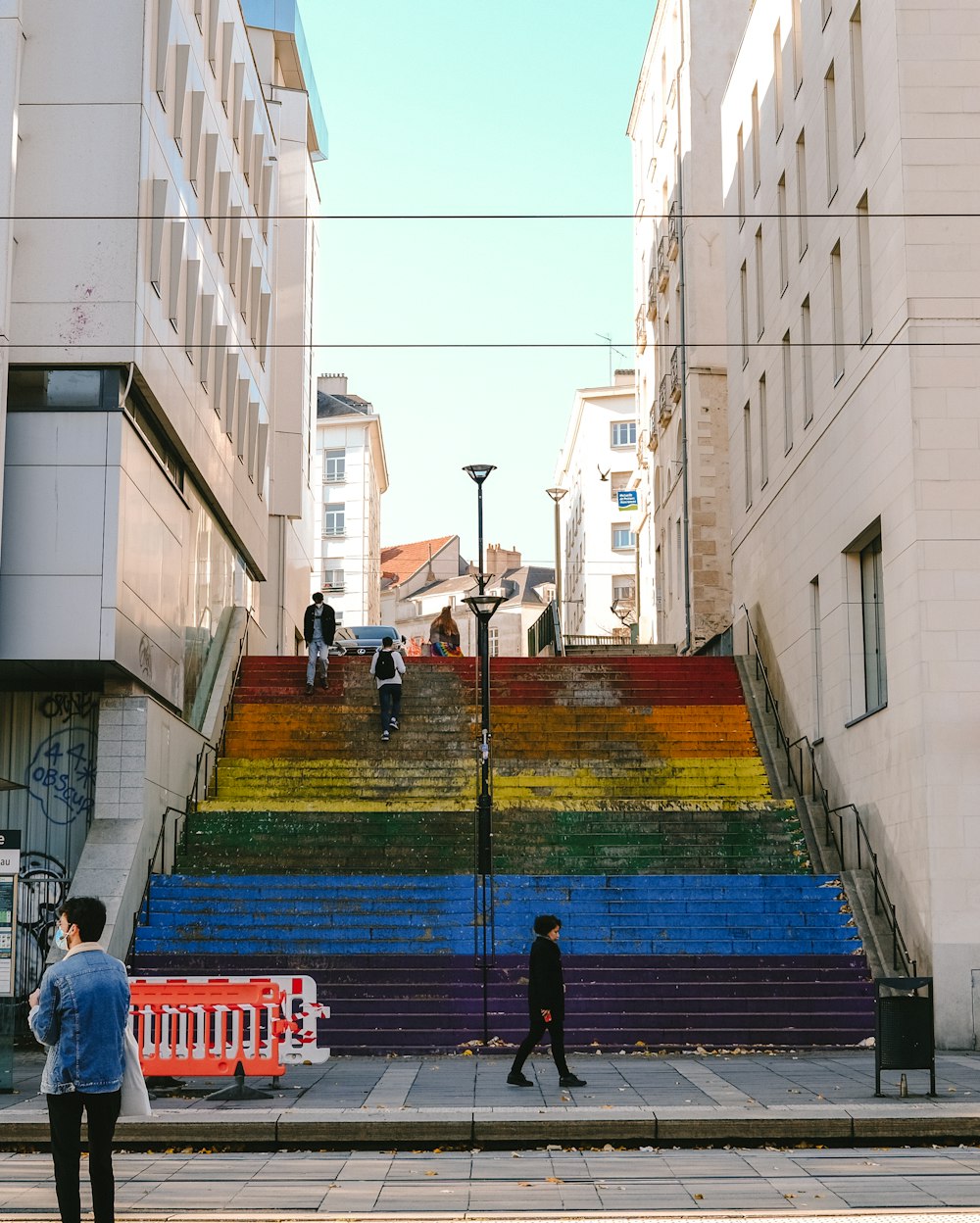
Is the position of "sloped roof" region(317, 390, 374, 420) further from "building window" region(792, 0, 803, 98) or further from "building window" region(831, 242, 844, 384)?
"building window" region(831, 242, 844, 384)

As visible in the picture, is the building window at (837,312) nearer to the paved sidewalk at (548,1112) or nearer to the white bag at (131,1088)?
the paved sidewalk at (548,1112)

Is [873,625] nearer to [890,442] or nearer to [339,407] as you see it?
[890,442]

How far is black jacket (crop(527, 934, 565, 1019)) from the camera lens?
15.1m

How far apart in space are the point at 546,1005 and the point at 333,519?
297 ft

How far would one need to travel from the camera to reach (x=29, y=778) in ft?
72.3

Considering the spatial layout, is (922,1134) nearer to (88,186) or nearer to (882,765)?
(882,765)

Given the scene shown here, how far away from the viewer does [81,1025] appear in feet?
28.5

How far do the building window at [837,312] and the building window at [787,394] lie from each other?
10.5 feet

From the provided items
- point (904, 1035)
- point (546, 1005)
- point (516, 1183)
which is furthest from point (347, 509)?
point (516, 1183)

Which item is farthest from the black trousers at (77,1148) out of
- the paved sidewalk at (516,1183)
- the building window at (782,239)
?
the building window at (782,239)

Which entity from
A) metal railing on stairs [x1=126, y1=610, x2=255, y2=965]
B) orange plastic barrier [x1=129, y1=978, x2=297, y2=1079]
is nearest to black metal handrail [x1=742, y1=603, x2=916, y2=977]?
orange plastic barrier [x1=129, y1=978, x2=297, y2=1079]

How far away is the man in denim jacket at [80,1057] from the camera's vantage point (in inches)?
335

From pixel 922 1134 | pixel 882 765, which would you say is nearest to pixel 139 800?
pixel 882 765

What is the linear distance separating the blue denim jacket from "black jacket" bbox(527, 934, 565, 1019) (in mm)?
6697
